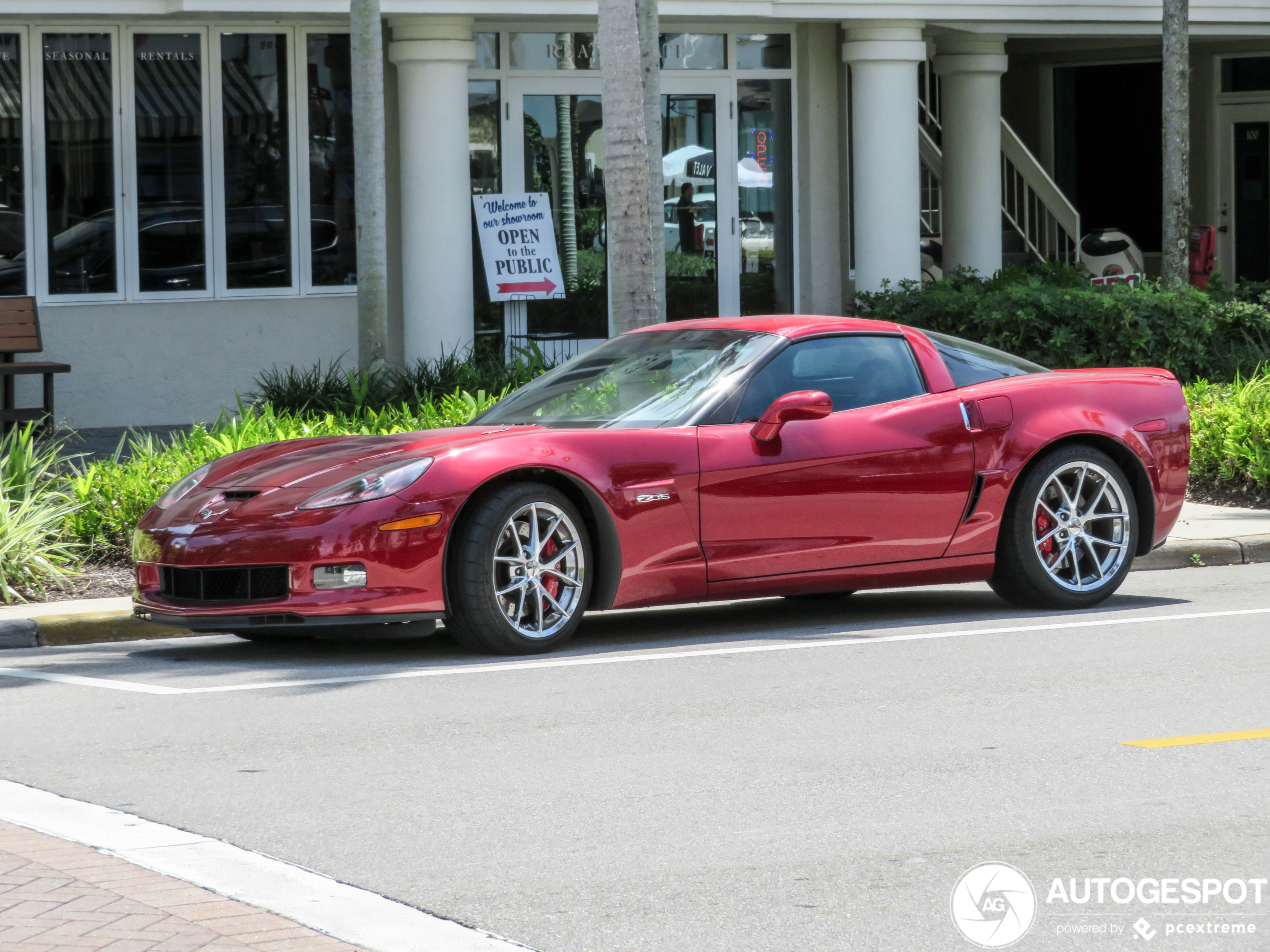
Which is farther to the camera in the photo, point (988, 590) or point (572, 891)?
point (988, 590)

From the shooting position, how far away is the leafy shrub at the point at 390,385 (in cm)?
1335

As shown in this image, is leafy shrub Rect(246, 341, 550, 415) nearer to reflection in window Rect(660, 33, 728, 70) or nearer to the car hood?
reflection in window Rect(660, 33, 728, 70)

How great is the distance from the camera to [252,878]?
4.68 m

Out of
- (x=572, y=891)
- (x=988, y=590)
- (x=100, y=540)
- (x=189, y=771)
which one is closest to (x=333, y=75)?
(x=100, y=540)

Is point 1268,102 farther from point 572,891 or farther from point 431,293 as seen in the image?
point 572,891

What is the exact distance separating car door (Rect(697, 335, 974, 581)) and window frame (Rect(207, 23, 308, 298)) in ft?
29.6

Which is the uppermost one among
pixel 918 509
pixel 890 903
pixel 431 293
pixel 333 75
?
pixel 333 75

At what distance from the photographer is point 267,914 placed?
14.4 feet

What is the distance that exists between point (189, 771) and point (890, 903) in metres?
2.40

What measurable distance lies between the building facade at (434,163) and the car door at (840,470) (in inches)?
303

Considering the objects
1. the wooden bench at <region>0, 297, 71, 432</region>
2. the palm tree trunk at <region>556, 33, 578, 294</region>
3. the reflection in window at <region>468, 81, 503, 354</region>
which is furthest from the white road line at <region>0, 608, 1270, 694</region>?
the palm tree trunk at <region>556, 33, 578, 294</region>

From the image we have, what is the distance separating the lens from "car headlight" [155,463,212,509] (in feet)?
26.1

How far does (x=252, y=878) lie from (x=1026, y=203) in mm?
18290

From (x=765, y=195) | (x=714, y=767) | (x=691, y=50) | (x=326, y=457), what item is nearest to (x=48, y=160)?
(x=691, y=50)
